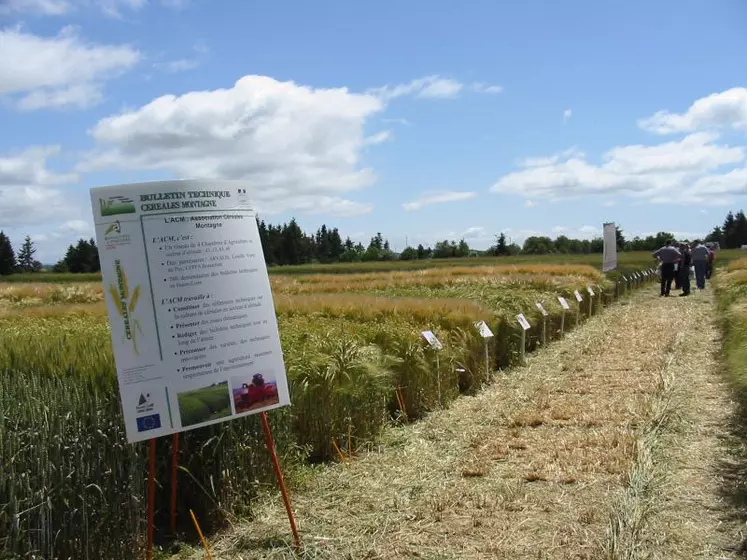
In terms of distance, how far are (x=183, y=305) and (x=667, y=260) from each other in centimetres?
2227

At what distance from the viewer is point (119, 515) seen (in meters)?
3.83

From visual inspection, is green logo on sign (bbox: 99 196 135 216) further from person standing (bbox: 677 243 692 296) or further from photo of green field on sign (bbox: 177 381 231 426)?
person standing (bbox: 677 243 692 296)

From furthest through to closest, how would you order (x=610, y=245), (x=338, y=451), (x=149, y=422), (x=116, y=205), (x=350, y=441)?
(x=610, y=245) → (x=350, y=441) → (x=338, y=451) → (x=116, y=205) → (x=149, y=422)

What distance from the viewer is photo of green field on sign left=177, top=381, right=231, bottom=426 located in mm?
3771

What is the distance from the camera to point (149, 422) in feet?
12.0

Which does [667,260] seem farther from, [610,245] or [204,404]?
[204,404]

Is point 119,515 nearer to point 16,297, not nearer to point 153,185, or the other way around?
point 153,185

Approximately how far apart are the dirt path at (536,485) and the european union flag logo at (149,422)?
1.03m

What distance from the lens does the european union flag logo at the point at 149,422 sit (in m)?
3.62

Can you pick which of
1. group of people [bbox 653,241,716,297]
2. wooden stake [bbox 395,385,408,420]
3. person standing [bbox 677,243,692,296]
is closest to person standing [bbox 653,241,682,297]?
group of people [bbox 653,241,716,297]

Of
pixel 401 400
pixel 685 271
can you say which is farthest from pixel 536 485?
pixel 685 271

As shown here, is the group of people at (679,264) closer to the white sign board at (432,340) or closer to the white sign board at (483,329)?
the white sign board at (483,329)

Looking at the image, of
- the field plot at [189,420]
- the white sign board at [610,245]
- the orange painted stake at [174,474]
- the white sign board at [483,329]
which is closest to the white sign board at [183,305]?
the field plot at [189,420]

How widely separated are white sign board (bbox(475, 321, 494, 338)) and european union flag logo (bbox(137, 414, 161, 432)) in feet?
19.4
